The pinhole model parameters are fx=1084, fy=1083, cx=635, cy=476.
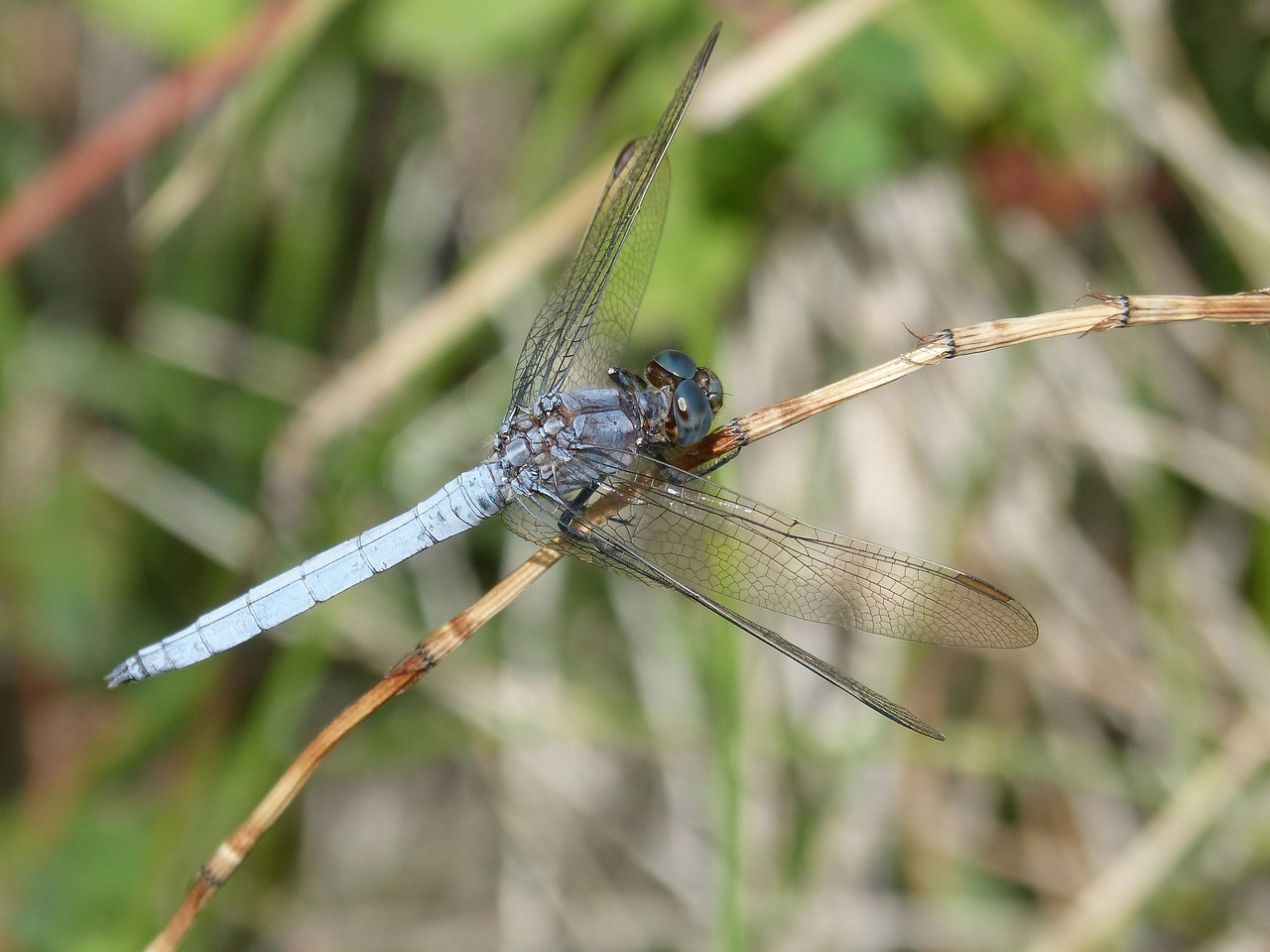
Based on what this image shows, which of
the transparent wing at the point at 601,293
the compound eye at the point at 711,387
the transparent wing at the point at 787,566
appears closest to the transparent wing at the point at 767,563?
the transparent wing at the point at 787,566

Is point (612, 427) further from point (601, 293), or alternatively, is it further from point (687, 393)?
point (601, 293)

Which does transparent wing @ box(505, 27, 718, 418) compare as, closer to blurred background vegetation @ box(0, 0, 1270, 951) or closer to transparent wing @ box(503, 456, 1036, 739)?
blurred background vegetation @ box(0, 0, 1270, 951)

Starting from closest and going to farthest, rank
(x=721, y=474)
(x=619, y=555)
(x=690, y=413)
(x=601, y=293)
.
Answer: (x=619, y=555), (x=690, y=413), (x=601, y=293), (x=721, y=474)

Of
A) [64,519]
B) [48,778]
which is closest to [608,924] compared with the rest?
[48,778]

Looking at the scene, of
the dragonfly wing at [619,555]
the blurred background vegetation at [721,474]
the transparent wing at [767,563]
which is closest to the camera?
the dragonfly wing at [619,555]

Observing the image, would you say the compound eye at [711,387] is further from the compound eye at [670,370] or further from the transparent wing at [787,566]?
the transparent wing at [787,566]

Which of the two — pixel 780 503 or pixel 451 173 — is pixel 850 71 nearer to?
pixel 780 503

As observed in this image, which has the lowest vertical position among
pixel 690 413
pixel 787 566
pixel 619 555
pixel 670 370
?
pixel 787 566

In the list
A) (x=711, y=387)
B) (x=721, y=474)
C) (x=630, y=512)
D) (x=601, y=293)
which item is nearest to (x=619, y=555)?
(x=630, y=512)
